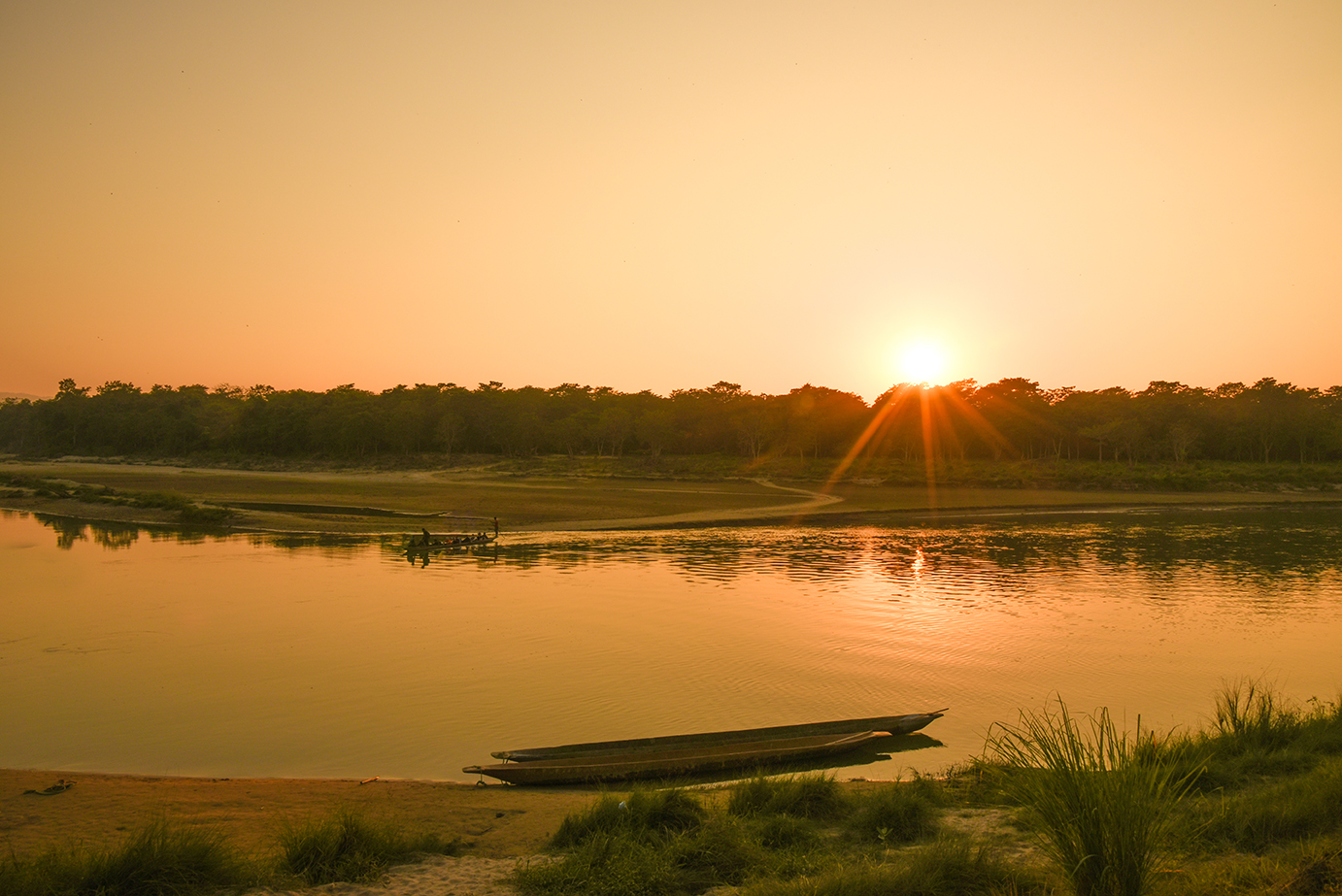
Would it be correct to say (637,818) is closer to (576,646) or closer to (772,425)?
(576,646)

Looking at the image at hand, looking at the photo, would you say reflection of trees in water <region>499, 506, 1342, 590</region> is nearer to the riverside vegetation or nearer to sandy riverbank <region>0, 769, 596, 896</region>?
sandy riverbank <region>0, 769, 596, 896</region>

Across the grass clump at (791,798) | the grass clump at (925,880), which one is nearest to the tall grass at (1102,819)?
the grass clump at (925,880)

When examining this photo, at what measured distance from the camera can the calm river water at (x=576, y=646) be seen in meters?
Answer: 11.1

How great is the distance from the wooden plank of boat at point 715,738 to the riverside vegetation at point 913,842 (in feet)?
4.49

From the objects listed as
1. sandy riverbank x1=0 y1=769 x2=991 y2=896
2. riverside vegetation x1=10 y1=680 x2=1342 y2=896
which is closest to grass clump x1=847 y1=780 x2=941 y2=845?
riverside vegetation x1=10 y1=680 x2=1342 y2=896

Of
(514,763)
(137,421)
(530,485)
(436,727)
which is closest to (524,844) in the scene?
(514,763)

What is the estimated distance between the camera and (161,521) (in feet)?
125

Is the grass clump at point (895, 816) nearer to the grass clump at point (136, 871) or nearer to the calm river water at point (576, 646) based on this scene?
the calm river water at point (576, 646)

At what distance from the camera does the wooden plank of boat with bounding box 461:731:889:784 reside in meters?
8.91

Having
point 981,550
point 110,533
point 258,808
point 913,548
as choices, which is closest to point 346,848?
point 258,808

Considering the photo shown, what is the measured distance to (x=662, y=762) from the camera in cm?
909

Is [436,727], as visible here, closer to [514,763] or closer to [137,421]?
[514,763]

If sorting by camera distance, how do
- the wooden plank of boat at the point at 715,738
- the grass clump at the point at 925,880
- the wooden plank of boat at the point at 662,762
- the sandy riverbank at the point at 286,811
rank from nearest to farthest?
the grass clump at the point at 925,880 < the sandy riverbank at the point at 286,811 < the wooden plank of boat at the point at 662,762 < the wooden plank of boat at the point at 715,738

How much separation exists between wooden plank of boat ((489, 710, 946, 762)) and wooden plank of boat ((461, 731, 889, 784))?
0.38ft
